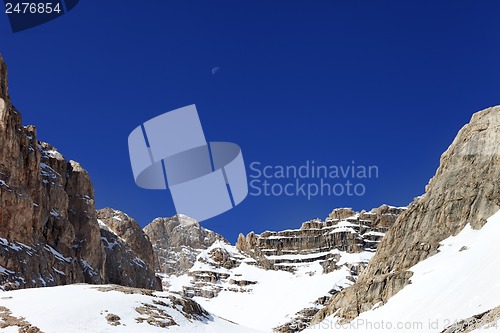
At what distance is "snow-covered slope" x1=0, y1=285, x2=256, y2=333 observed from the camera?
37.4 metres

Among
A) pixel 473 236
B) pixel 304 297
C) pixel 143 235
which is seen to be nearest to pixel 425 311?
pixel 473 236

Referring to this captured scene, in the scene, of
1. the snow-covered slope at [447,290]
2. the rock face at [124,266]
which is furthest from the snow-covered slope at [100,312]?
the rock face at [124,266]

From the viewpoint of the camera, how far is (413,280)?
3066 inches

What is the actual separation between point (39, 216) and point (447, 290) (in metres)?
65.1

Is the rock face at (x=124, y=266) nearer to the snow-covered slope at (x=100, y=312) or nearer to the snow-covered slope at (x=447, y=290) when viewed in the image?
the snow-covered slope at (x=447, y=290)

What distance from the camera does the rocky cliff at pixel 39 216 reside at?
79.8 metres

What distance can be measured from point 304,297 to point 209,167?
16475 cm

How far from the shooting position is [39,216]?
9044cm

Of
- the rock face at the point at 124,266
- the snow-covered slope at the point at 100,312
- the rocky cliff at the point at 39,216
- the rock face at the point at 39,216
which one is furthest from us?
the rock face at the point at 124,266

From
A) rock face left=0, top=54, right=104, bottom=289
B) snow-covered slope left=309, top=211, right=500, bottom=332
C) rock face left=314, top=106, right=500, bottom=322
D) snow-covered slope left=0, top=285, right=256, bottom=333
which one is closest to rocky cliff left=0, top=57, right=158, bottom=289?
rock face left=0, top=54, right=104, bottom=289

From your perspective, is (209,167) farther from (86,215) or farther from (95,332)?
(86,215)

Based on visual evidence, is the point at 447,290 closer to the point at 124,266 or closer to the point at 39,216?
the point at 39,216

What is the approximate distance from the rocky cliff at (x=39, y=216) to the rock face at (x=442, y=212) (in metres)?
47.3

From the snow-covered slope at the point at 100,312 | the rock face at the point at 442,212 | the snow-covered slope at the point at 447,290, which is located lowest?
the snow-covered slope at the point at 100,312
